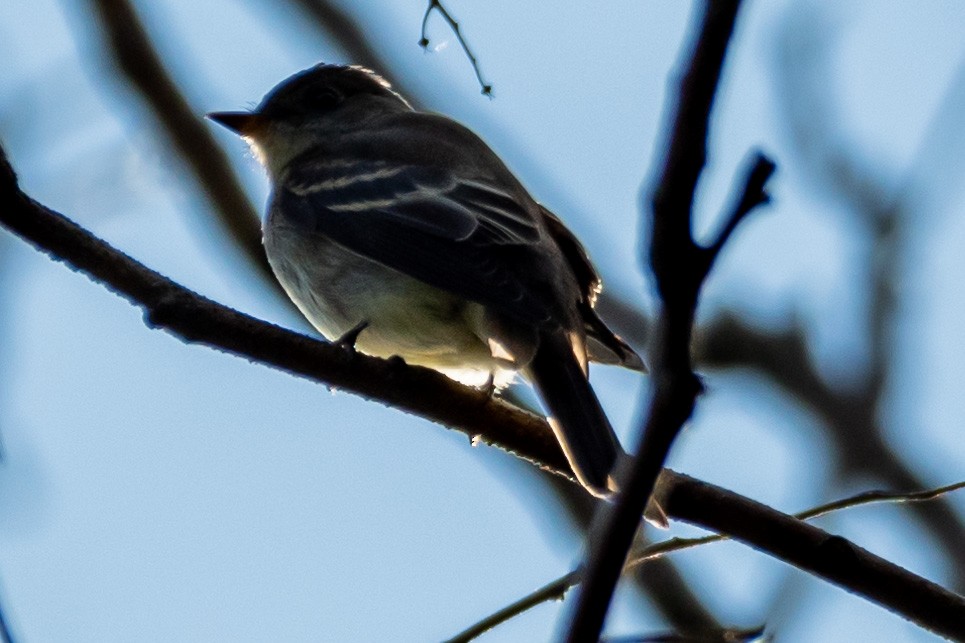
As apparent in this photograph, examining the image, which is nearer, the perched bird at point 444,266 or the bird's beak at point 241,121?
the perched bird at point 444,266

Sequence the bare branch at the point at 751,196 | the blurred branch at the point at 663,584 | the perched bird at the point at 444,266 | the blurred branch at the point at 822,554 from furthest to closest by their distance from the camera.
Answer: the blurred branch at the point at 663,584
the perched bird at the point at 444,266
the blurred branch at the point at 822,554
the bare branch at the point at 751,196

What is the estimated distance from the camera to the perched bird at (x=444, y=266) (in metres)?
4.66

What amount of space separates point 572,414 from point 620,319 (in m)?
2.50

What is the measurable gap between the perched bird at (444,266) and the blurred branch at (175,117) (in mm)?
236

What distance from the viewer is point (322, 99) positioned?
22.7ft

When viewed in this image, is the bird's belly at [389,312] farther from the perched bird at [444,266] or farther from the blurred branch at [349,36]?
the blurred branch at [349,36]

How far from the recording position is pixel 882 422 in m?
6.94

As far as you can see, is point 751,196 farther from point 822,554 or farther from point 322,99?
point 322,99

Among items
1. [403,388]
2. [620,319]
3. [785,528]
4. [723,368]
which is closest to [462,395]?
[403,388]

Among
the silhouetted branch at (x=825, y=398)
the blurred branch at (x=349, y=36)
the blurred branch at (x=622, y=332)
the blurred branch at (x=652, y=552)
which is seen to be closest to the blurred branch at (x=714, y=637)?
the blurred branch at (x=652, y=552)

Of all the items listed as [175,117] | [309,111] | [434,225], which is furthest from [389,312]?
[175,117]

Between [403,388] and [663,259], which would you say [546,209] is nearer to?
[403,388]

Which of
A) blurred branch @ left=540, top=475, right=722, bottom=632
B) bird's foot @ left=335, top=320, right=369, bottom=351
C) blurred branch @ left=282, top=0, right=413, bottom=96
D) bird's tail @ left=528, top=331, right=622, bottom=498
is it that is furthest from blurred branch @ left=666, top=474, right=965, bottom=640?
blurred branch @ left=282, top=0, right=413, bottom=96

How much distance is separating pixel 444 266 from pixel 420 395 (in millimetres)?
1060
